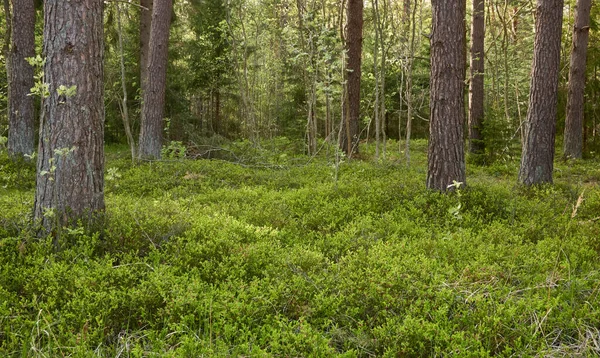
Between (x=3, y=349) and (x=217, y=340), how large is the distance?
1433 millimetres

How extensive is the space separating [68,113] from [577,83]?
15052 millimetres

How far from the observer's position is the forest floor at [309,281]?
3479 millimetres

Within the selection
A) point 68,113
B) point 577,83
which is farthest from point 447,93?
point 577,83

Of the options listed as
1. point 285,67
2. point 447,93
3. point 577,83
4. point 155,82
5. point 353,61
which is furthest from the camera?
point 285,67

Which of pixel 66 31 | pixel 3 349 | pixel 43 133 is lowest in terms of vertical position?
pixel 3 349

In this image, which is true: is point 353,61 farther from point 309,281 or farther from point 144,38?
point 309,281

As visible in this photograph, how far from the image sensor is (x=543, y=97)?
30.4 ft

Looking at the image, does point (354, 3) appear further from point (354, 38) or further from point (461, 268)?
point (461, 268)

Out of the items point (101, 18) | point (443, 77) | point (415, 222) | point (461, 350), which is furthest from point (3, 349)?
point (443, 77)

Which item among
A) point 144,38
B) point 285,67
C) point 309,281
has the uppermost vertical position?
point 144,38

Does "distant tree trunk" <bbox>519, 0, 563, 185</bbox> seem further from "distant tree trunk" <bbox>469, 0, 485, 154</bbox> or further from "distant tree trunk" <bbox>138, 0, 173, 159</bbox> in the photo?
"distant tree trunk" <bbox>138, 0, 173, 159</bbox>

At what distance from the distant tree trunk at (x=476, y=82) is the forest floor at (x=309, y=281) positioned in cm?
791

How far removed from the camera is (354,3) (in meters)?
13.6

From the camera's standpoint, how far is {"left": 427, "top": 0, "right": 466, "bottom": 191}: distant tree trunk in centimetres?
754
